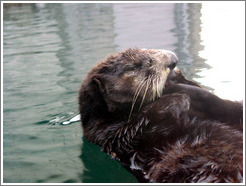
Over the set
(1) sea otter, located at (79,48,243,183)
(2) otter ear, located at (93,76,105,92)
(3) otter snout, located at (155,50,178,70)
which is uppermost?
(3) otter snout, located at (155,50,178,70)

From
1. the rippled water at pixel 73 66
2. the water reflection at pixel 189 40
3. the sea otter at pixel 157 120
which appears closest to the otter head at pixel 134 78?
the sea otter at pixel 157 120

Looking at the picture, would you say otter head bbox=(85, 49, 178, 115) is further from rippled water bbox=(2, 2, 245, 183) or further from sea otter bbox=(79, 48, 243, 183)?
rippled water bbox=(2, 2, 245, 183)

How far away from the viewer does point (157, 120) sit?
9.20 ft

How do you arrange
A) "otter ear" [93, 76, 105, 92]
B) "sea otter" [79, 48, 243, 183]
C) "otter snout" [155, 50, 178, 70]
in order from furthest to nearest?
"otter ear" [93, 76, 105, 92]
"otter snout" [155, 50, 178, 70]
"sea otter" [79, 48, 243, 183]

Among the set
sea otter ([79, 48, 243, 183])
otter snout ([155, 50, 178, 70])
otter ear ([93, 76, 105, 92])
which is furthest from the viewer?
otter ear ([93, 76, 105, 92])

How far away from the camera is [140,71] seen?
3018mm

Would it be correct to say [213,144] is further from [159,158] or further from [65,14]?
[65,14]

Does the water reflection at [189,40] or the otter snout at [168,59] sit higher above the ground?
the otter snout at [168,59]

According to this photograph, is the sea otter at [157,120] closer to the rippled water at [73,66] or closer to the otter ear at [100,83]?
the otter ear at [100,83]

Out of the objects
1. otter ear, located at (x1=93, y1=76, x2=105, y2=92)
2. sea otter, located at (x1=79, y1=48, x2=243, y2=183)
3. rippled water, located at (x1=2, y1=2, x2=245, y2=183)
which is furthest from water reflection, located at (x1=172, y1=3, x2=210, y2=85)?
A: otter ear, located at (x1=93, y1=76, x2=105, y2=92)

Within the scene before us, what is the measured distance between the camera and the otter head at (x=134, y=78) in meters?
2.93

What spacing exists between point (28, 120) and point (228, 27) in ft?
20.0

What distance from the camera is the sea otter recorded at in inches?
97.0

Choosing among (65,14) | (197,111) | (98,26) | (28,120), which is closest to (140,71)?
(197,111)
